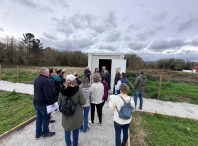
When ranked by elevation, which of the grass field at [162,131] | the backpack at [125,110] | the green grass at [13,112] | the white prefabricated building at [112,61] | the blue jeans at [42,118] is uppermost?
the white prefabricated building at [112,61]

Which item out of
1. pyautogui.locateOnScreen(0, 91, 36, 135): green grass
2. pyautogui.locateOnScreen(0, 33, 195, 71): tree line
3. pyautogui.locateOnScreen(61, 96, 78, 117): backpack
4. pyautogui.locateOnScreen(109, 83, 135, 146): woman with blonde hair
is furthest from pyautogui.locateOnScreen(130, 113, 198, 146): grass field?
pyautogui.locateOnScreen(0, 33, 195, 71): tree line

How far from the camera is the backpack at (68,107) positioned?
1.60 m

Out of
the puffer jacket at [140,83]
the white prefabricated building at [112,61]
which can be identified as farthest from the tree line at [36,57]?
the puffer jacket at [140,83]

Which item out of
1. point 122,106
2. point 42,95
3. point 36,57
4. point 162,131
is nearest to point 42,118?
point 42,95

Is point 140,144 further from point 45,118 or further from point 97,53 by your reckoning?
point 97,53

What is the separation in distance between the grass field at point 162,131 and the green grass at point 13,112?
11.5ft

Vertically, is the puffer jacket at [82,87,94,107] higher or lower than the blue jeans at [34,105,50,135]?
higher

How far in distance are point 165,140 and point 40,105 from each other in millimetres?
3282

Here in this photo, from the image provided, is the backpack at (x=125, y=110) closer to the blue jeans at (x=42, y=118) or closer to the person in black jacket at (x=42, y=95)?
the person in black jacket at (x=42, y=95)

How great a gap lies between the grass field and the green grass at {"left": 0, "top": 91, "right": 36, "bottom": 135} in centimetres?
350

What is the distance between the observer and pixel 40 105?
207 cm

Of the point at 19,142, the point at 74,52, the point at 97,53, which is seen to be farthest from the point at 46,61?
the point at 19,142

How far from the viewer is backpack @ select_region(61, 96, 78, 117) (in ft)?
5.24

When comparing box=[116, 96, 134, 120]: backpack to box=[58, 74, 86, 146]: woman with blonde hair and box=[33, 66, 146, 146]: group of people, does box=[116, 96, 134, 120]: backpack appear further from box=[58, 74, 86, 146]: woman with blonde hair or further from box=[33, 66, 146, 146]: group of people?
box=[58, 74, 86, 146]: woman with blonde hair
